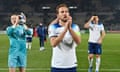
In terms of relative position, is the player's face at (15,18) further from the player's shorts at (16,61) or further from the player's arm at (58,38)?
the player's arm at (58,38)

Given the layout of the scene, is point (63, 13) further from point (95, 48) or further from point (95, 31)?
point (95, 48)

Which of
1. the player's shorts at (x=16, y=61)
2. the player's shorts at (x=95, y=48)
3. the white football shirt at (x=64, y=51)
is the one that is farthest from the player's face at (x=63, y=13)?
the player's shorts at (x=95, y=48)

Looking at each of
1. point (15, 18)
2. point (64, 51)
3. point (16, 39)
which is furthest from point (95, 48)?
point (64, 51)

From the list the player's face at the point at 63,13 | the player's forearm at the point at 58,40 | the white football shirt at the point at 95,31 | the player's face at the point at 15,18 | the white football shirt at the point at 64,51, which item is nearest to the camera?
the player's face at the point at 63,13

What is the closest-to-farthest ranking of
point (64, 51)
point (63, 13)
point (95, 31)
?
point (63, 13) → point (64, 51) → point (95, 31)

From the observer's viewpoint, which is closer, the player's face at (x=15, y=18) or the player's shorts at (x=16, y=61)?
the player's face at (x=15, y=18)

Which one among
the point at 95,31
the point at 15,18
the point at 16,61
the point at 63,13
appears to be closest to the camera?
the point at 63,13

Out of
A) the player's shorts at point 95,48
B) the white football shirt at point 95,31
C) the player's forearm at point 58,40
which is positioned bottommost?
the player's shorts at point 95,48

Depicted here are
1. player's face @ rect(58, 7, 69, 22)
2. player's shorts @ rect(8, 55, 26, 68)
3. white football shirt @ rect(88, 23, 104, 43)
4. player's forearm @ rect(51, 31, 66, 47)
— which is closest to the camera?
player's face @ rect(58, 7, 69, 22)

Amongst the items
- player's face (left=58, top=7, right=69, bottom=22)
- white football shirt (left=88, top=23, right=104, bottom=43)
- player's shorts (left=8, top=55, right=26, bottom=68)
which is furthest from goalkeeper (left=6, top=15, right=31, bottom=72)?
player's face (left=58, top=7, right=69, bottom=22)

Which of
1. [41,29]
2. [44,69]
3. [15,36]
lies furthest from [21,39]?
[41,29]

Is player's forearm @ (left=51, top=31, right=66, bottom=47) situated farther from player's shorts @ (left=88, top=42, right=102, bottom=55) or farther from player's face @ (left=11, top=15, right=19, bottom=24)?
player's shorts @ (left=88, top=42, right=102, bottom=55)

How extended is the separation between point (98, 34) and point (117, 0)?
64516 mm

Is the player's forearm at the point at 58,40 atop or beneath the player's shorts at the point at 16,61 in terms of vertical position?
atop
